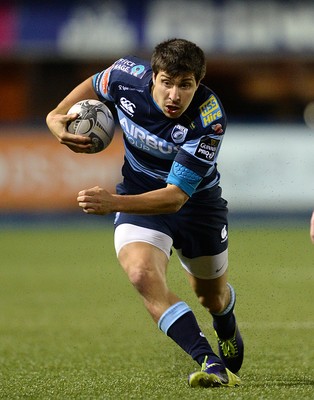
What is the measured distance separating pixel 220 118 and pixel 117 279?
6.68 m

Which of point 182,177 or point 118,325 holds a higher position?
point 182,177

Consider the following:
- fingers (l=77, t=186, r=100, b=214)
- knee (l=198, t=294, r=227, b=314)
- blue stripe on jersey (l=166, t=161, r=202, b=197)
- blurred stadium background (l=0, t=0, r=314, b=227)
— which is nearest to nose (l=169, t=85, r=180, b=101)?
blue stripe on jersey (l=166, t=161, r=202, b=197)

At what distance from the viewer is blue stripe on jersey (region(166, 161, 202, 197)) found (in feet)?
19.9

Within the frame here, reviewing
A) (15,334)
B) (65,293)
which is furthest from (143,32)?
(15,334)

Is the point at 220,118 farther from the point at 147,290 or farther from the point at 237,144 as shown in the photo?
the point at 237,144

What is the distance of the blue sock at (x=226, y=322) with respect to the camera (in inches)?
275

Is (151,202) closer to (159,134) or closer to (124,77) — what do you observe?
(159,134)

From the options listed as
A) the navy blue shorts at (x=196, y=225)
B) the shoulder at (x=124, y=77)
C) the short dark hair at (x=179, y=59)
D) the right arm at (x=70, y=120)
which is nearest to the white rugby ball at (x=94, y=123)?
the right arm at (x=70, y=120)

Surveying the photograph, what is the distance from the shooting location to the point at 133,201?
5.87 m

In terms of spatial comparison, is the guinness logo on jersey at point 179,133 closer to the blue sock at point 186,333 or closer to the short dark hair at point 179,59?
the short dark hair at point 179,59

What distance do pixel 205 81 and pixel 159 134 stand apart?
15.3 metres

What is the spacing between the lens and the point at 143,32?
19984mm

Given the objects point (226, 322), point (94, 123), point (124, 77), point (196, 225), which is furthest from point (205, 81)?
point (94, 123)

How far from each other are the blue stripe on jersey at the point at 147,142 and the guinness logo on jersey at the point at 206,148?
0.25m
